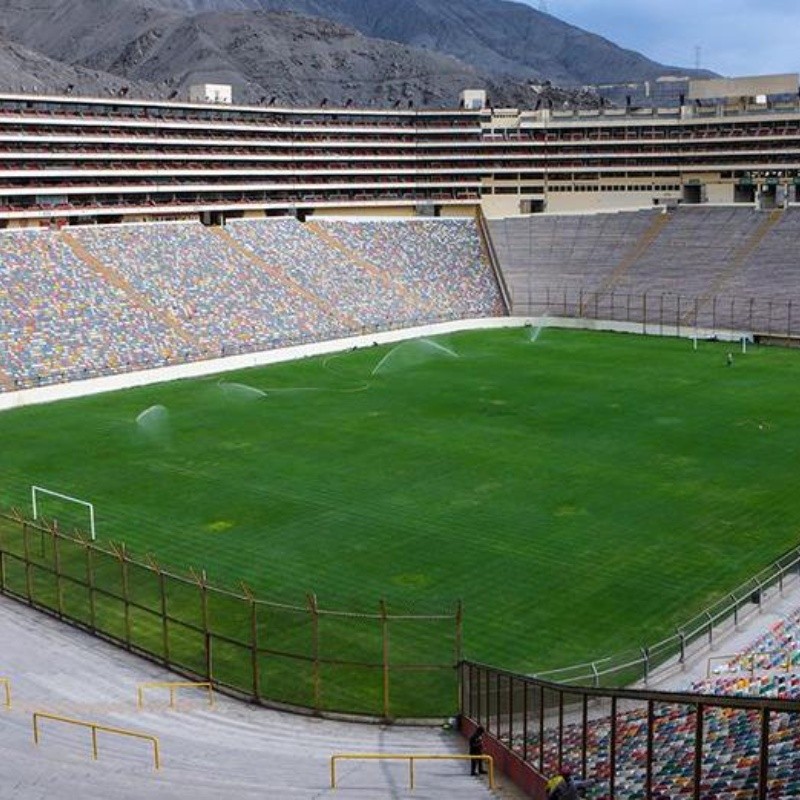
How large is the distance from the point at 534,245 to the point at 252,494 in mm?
57147

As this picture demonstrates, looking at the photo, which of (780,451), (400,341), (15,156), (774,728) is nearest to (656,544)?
(780,451)

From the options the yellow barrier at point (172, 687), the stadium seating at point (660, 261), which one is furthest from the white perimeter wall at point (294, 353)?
the yellow barrier at point (172, 687)

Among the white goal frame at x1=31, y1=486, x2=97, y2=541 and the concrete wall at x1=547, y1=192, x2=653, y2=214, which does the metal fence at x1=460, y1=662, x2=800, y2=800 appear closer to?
the white goal frame at x1=31, y1=486, x2=97, y2=541

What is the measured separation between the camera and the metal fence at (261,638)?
2466 cm

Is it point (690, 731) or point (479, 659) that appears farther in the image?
point (479, 659)

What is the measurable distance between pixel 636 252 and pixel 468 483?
52.8 meters

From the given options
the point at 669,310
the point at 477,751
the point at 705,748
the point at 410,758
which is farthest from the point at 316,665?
the point at 669,310

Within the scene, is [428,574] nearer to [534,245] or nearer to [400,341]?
[400,341]

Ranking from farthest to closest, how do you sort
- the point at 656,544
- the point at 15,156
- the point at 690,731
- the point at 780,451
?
1. the point at 15,156
2. the point at 780,451
3. the point at 656,544
4. the point at 690,731

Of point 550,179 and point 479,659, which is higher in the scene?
point 550,179

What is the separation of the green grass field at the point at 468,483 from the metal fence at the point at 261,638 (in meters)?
1.13

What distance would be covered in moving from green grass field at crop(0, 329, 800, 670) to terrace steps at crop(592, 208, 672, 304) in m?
20.8

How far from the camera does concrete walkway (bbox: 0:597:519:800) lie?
17875 mm

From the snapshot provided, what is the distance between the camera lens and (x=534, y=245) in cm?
9256
